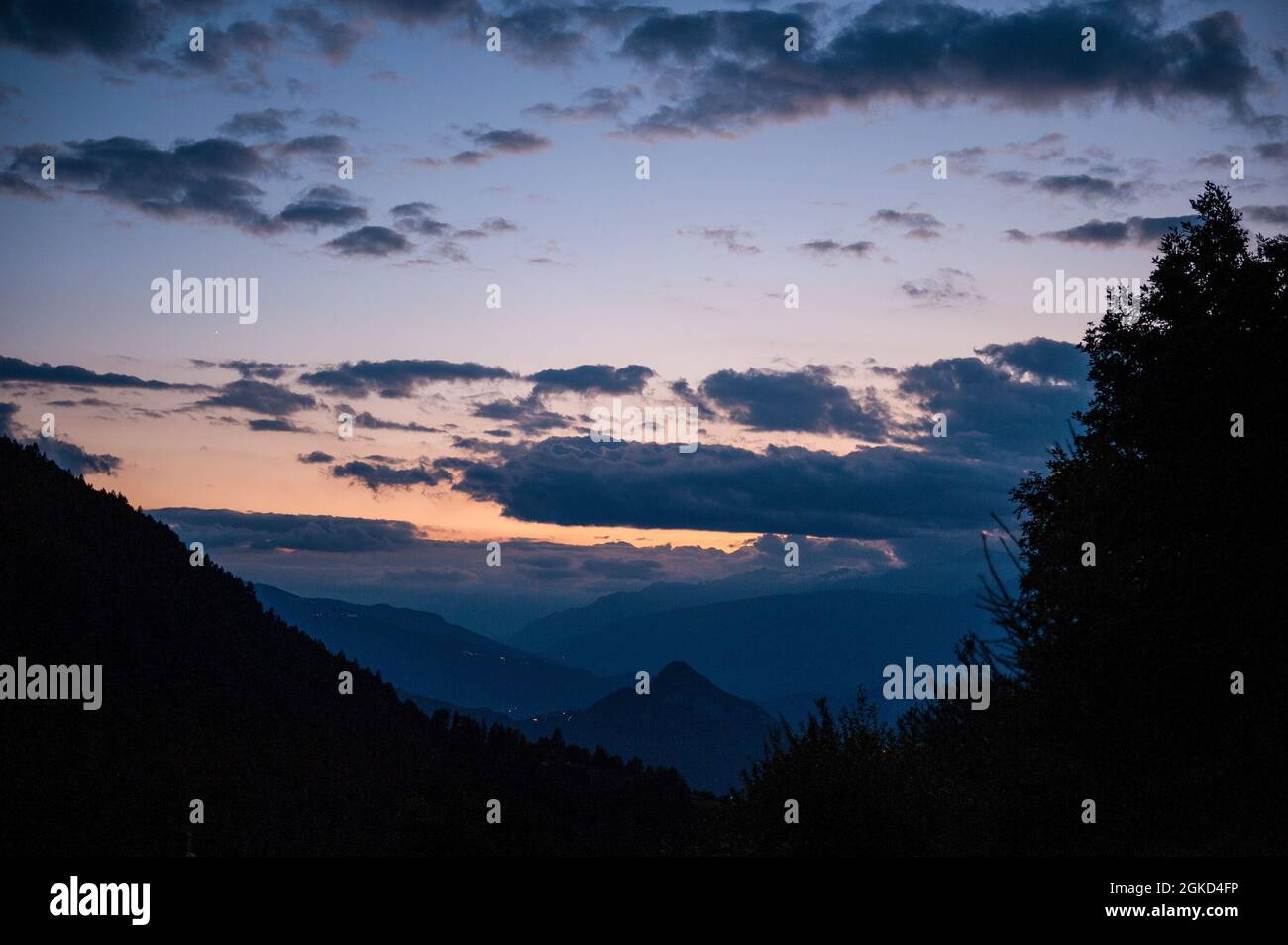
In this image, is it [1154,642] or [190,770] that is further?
[190,770]

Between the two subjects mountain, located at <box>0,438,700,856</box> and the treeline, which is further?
mountain, located at <box>0,438,700,856</box>

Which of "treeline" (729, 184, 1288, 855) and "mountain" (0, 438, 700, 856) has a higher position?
"treeline" (729, 184, 1288, 855)

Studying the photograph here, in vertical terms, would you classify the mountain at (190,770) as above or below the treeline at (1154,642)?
below

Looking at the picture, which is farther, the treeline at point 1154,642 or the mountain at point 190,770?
the mountain at point 190,770

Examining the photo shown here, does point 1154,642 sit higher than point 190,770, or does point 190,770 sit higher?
point 1154,642

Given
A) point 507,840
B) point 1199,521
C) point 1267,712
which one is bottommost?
point 507,840

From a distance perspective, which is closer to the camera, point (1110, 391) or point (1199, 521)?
point (1199, 521)

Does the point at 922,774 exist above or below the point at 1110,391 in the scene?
below

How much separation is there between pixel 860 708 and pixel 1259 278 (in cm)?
1863
